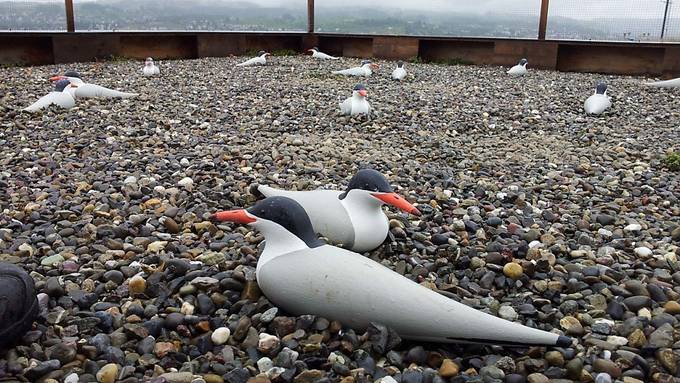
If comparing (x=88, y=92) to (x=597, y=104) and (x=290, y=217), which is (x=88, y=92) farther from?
(x=597, y=104)

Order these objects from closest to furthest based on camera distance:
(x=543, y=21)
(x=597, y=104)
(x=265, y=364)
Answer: (x=265, y=364), (x=597, y=104), (x=543, y=21)

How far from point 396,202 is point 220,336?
3.43ft

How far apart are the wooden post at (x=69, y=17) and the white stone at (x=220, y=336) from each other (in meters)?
11.2

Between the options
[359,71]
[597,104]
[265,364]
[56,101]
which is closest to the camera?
[265,364]

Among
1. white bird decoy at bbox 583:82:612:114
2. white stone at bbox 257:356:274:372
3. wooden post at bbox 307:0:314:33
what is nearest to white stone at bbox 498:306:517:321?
white stone at bbox 257:356:274:372

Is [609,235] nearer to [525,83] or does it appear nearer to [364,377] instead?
[364,377]

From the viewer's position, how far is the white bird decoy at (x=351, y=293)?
190 centimetres

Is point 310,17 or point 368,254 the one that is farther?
point 310,17

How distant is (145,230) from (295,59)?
428 inches

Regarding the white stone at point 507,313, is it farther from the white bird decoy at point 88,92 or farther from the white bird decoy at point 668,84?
the white bird decoy at point 668,84

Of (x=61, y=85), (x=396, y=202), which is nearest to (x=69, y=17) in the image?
(x=61, y=85)

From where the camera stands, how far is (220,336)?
2027 mm

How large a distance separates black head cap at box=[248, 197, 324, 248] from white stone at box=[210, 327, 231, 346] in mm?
470

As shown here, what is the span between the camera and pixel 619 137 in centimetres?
570
